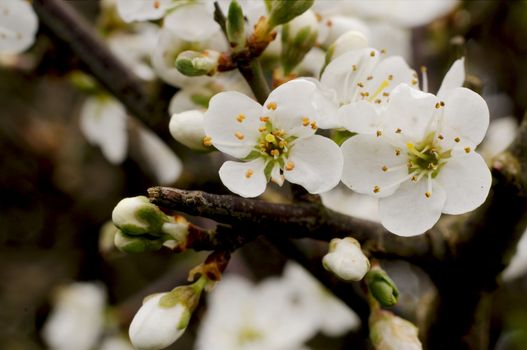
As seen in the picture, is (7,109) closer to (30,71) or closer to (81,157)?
Result: (81,157)

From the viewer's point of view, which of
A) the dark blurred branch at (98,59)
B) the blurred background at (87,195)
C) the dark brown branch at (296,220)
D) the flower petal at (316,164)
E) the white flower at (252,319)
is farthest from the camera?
the blurred background at (87,195)

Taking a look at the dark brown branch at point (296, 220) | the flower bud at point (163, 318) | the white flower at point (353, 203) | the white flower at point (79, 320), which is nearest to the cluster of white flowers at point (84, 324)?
the white flower at point (79, 320)

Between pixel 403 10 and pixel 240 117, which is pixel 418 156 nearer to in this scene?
pixel 240 117

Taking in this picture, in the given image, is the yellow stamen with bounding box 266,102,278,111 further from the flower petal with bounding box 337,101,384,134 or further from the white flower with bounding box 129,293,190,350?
the white flower with bounding box 129,293,190,350

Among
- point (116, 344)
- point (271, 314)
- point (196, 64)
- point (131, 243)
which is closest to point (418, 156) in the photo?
point (196, 64)

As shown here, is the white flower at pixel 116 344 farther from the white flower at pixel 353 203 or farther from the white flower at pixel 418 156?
the white flower at pixel 418 156
